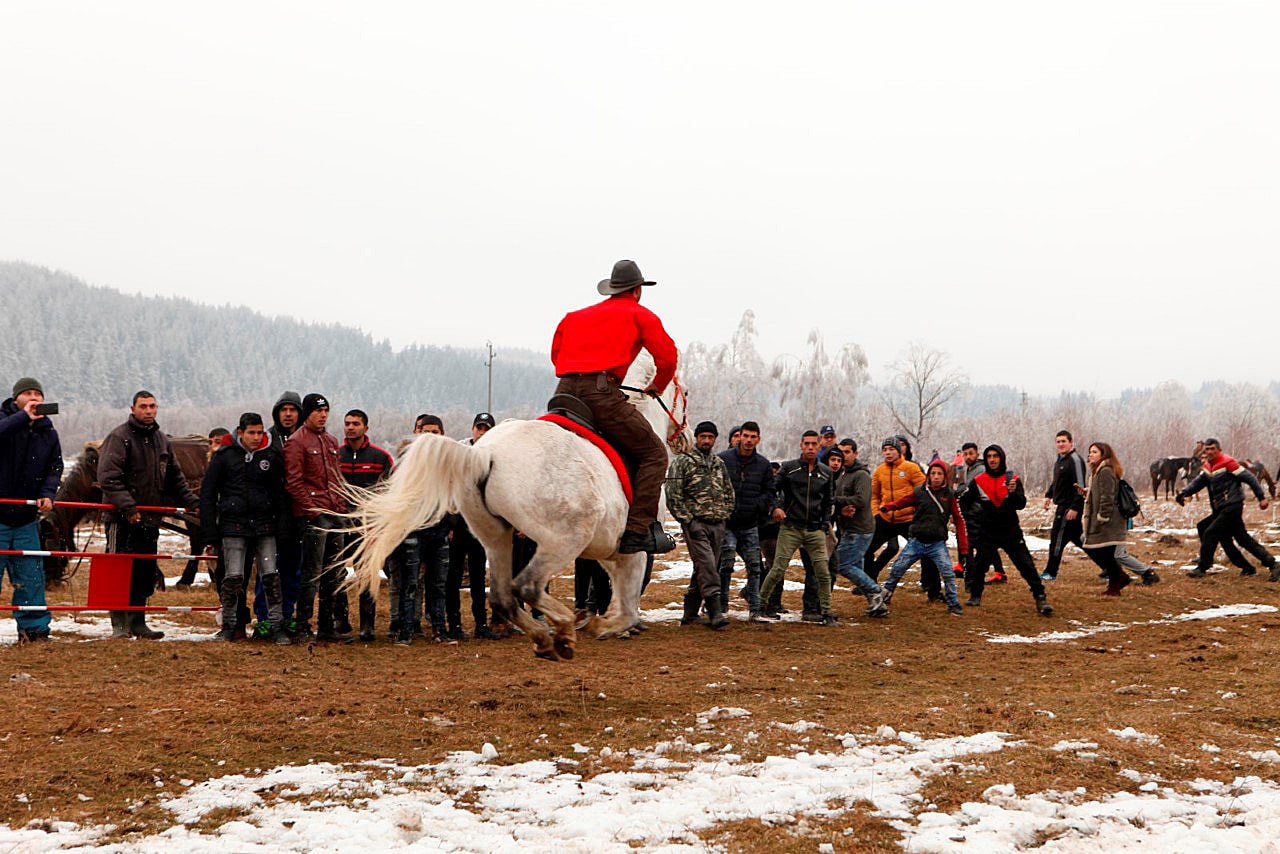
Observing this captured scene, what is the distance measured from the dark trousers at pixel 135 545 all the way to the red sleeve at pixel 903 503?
8647mm

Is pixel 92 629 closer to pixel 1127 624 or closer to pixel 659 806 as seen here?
pixel 659 806

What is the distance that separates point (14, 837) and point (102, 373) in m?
183

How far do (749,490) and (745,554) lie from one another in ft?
2.53

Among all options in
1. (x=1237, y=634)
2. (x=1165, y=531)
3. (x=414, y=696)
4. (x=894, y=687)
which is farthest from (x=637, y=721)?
(x=1165, y=531)

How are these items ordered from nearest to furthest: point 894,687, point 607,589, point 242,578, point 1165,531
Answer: point 894,687 < point 242,578 < point 607,589 < point 1165,531

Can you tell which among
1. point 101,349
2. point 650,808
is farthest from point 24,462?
point 101,349

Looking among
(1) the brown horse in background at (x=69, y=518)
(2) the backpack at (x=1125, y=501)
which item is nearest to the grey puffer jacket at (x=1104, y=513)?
(2) the backpack at (x=1125, y=501)

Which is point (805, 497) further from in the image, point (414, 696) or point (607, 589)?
point (414, 696)

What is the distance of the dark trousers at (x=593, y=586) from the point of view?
34.8ft

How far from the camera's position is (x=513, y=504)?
6.25 meters

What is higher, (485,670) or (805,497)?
(805,497)

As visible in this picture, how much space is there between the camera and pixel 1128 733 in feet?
16.6

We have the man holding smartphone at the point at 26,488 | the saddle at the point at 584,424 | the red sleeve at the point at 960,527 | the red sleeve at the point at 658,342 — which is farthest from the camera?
the red sleeve at the point at 960,527

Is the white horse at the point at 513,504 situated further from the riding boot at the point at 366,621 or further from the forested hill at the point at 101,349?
the forested hill at the point at 101,349
